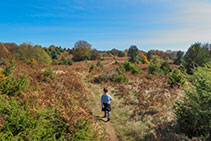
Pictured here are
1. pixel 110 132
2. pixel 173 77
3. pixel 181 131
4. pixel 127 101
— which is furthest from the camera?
pixel 173 77

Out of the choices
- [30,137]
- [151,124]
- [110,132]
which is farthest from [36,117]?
[151,124]

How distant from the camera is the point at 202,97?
3.98 m

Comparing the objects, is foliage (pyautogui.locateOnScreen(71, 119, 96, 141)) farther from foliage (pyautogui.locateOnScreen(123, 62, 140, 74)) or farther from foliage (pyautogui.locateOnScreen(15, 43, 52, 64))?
foliage (pyautogui.locateOnScreen(15, 43, 52, 64))

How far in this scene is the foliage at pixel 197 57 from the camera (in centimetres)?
1859

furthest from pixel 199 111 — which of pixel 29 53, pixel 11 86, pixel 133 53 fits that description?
pixel 133 53

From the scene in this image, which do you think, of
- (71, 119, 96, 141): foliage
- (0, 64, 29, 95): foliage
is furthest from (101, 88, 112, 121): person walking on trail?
(0, 64, 29, 95): foliage

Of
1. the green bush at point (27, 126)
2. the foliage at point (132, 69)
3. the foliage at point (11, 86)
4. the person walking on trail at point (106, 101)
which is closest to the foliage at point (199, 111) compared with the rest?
the person walking on trail at point (106, 101)

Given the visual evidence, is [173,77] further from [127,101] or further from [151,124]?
[151,124]

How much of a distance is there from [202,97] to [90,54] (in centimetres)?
4788

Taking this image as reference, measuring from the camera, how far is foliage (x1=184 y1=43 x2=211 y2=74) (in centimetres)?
1859

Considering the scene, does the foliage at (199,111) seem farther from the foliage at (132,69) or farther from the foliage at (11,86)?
the foliage at (132,69)

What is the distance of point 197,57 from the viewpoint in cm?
1881

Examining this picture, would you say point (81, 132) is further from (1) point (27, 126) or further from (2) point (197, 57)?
(2) point (197, 57)

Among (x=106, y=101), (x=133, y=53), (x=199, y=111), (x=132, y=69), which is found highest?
(x=133, y=53)
